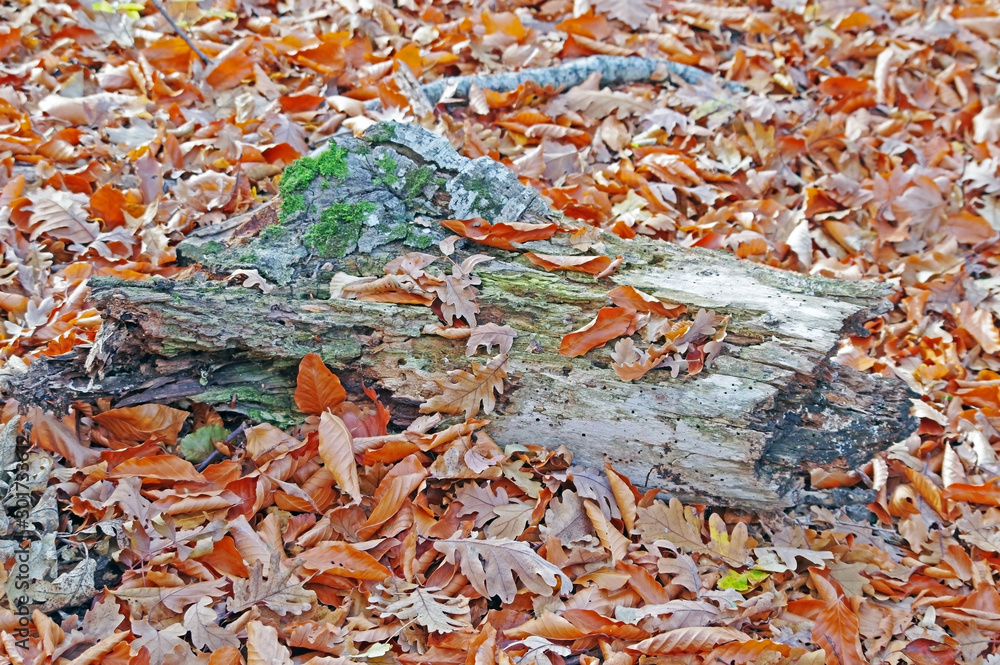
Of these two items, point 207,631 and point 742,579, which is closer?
point 207,631

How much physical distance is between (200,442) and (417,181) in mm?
1317

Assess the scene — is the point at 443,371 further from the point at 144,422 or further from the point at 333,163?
the point at 144,422

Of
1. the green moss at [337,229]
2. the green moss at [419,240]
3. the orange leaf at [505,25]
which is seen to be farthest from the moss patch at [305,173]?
the orange leaf at [505,25]

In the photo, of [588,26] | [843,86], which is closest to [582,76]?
[588,26]

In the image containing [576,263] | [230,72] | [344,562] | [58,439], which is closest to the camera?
[344,562]

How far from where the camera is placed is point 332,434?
2523 mm

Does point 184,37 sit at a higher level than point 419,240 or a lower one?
higher

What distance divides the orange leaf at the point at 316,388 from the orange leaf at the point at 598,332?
2.78ft

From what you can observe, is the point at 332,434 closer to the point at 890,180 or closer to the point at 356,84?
the point at 356,84

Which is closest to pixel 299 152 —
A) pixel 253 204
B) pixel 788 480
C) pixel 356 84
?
pixel 253 204

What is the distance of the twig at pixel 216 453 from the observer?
2609 millimetres

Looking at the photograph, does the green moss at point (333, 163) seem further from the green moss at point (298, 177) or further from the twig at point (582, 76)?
the twig at point (582, 76)

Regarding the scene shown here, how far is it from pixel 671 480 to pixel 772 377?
517mm

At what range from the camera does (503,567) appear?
7.76 ft
